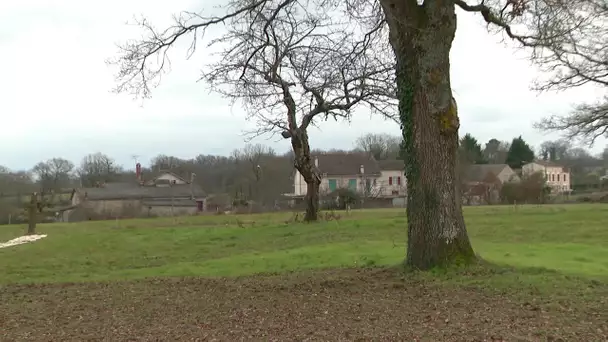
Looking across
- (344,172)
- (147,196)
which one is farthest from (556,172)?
(147,196)

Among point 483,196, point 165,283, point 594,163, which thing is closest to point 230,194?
point 483,196

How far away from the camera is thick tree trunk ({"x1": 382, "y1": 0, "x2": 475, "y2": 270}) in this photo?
32.8ft

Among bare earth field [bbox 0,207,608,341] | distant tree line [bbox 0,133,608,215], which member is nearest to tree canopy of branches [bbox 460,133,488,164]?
distant tree line [bbox 0,133,608,215]

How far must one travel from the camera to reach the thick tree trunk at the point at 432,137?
9984 mm

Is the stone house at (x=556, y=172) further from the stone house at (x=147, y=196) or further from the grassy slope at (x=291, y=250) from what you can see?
the grassy slope at (x=291, y=250)

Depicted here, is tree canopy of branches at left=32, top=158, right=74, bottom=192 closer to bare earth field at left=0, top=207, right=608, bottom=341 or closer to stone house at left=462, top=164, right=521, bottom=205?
stone house at left=462, top=164, right=521, bottom=205

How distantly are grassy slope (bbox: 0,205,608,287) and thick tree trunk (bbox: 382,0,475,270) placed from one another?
2.81 ft

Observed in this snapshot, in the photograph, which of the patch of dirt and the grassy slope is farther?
the grassy slope

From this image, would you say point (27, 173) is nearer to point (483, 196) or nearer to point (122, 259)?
point (483, 196)

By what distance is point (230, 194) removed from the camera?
7931cm

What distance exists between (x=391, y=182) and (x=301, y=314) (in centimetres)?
8055

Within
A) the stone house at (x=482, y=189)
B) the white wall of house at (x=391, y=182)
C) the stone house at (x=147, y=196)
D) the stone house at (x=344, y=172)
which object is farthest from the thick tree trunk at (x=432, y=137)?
the white wall of house at (x=391, y=182)

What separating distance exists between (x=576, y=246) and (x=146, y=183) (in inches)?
3077

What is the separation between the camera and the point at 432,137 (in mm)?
10000
